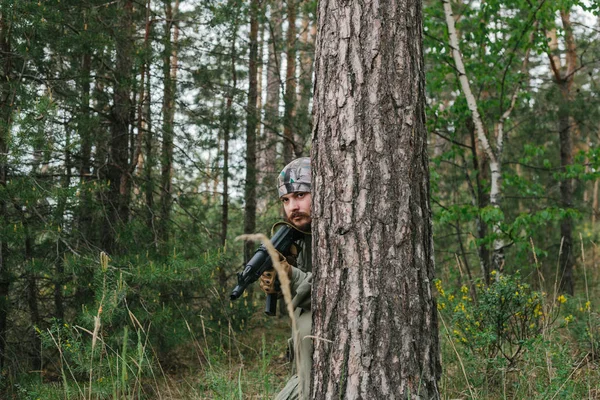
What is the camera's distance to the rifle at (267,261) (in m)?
2.62

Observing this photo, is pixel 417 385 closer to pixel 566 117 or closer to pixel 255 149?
pixel 255 149

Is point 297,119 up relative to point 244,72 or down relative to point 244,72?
down

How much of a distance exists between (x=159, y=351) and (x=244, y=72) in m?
4.69

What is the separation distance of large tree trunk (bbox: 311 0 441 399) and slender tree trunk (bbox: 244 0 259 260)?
5829 mm

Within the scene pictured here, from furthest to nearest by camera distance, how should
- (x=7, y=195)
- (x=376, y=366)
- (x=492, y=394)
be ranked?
(x=7, y=195) < (x=492, y=394) < (x=376, y=366)

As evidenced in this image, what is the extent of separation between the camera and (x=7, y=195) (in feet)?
15.8

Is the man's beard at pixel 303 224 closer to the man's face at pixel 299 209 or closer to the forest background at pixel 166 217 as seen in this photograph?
the man's face at pixel 299 209

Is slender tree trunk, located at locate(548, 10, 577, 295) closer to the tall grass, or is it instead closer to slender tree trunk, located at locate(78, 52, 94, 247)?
the tall grass

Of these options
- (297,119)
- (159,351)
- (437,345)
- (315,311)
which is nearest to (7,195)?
(159,351)

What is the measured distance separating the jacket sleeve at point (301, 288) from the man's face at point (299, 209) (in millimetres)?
258

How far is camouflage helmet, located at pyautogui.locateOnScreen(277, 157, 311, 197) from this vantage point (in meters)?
2.88

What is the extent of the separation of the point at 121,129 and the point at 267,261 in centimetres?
485

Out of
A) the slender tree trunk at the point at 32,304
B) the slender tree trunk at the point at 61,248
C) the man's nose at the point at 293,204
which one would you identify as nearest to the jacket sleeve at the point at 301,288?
the man's nose at the point at 293,204

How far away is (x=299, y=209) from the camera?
290 centimetres
